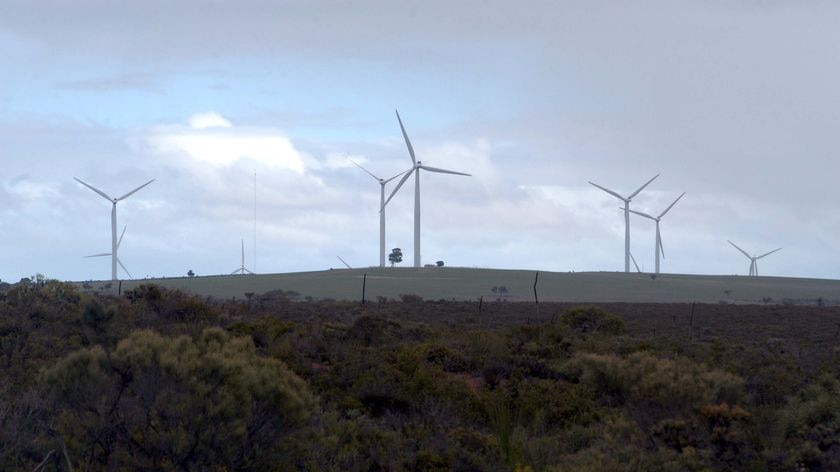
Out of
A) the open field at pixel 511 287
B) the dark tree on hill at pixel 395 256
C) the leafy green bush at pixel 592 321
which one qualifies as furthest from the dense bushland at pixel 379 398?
the dark tree on hill at pixel 395 256

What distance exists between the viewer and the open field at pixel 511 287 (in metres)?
90.6

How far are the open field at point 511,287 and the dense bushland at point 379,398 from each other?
5608 cm

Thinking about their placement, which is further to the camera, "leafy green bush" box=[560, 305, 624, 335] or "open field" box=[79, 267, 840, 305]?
"open field" box=[79, 267, 840, 305]

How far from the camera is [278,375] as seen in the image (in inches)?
561

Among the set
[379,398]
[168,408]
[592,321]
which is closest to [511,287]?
[592,321]

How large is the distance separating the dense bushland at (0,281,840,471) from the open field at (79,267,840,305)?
2208 inches

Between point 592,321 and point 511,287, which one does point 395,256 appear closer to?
point 511,287

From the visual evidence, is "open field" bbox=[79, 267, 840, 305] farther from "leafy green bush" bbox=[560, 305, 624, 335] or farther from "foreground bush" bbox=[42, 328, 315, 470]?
"foreground bush" bbox=[42, 328, 315, 470]

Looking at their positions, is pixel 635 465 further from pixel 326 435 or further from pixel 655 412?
pixel 326 435

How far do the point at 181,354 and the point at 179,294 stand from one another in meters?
20.0

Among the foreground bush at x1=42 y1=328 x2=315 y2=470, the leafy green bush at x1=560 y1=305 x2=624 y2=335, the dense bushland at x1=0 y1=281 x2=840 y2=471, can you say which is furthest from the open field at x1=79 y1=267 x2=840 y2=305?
the foreground bush at x1=42 y1=328 x2=315 y2=470

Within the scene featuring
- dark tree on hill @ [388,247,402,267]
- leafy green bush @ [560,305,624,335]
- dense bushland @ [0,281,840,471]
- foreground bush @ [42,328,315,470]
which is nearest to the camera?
foreground bush @ [42,328,315,470]

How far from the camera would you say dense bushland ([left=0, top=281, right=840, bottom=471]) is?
41.7ft

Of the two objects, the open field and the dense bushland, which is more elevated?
the open field
